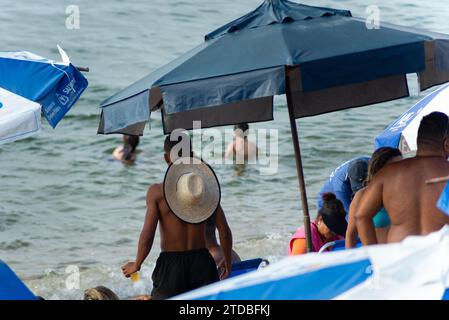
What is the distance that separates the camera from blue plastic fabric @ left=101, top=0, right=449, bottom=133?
16.8 feet

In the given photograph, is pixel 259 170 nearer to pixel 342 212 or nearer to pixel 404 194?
pixel 342 212

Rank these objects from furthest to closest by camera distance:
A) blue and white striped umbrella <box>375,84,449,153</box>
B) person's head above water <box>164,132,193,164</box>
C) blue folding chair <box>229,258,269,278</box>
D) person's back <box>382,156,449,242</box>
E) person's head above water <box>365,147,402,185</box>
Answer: blue and white striped umbrella <box>375,84,449,153</box>, blue folding chair <box>229,258,269,278</box>, person's head above water <box>164,132,193,164</box>, person's head above water <box>365,147,402,185</box>, person's back <box>382,156,449,242</box>

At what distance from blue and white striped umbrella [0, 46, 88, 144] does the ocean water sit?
2.34 m

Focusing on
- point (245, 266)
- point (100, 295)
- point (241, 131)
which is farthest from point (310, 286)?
point (241, 131)

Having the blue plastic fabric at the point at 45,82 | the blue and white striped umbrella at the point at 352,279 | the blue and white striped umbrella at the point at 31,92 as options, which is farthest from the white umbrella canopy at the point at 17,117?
the blue and white striped umbrella at the point at 352,279

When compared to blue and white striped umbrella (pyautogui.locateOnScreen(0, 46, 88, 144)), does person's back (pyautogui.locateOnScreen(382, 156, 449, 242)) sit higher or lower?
lower

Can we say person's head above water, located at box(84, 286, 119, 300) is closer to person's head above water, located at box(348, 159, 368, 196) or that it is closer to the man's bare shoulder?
the man's bare shoulder

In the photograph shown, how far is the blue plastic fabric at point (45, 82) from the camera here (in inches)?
251

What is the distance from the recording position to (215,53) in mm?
5449

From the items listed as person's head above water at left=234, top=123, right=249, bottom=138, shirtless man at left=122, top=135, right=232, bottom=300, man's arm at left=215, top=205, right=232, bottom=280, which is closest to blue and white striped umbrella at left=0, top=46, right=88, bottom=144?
shirtless man at left=122, top=135, right=232, bottom=300

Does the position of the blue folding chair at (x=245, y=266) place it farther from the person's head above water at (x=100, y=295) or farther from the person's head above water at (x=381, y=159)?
the person's head above water at (x=381, y=159)

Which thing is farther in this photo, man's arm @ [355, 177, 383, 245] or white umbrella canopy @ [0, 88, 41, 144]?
white umbrella canopy @ [0, 88, 41, 144]

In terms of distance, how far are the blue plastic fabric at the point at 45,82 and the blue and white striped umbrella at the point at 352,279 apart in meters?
3.34
